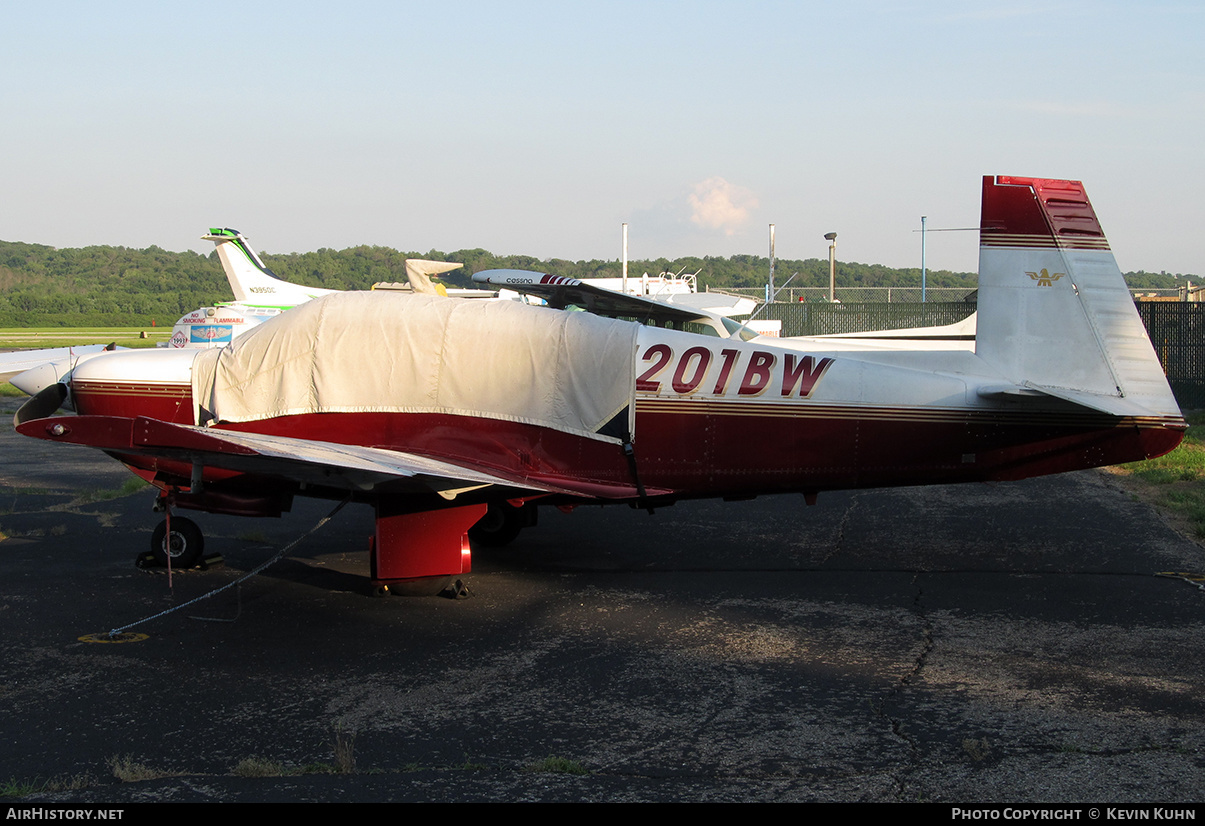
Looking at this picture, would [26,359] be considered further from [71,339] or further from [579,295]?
[71,339]

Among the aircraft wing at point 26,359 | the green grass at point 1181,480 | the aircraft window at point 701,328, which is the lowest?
the green grass at point 1181,480

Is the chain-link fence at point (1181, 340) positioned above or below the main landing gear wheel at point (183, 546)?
above

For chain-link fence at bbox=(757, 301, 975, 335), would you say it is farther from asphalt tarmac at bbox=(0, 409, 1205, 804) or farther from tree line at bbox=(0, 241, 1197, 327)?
tree line at bbox=(0, 241, 1197, 327)

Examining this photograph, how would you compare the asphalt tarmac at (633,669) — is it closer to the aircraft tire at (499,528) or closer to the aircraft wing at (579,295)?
the aircraft tire at (499,528)

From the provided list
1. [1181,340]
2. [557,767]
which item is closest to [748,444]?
[557,767]

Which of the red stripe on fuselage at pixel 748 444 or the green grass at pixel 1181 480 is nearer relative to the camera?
the red stripe on fuselage at pixel 748 444

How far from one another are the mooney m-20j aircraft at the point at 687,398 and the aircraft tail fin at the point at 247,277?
2579 cm

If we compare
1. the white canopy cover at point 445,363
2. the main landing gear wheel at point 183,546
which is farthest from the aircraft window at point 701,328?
the main landing gear wheel at point 183,546

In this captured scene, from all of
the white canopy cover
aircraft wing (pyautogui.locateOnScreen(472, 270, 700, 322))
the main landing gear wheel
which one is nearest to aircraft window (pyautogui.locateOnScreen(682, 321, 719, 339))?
aircraft wing (pyautogui.locateOnScreen(472, 270, 700, 322))

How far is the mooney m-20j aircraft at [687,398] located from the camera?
252 inches

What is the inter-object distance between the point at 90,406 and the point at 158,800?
15.1 ft

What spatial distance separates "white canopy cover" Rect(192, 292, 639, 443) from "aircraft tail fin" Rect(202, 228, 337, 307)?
25.7m
